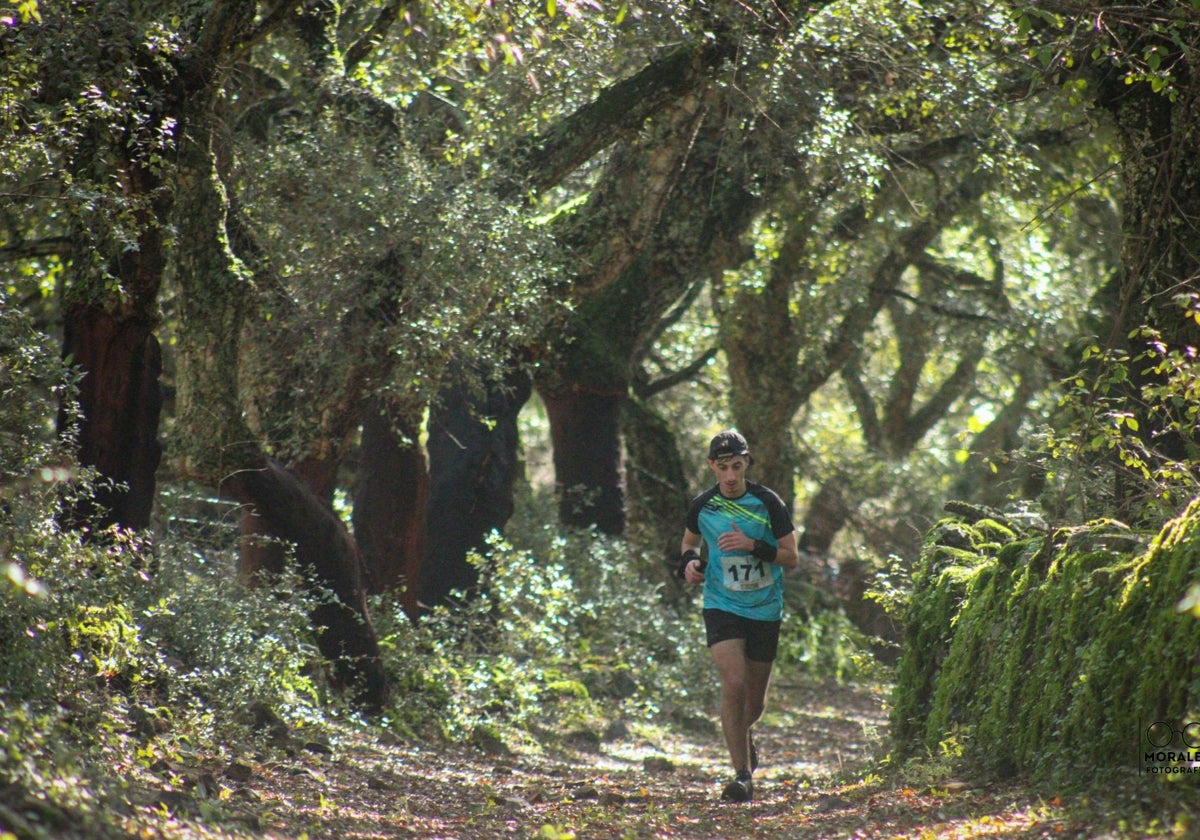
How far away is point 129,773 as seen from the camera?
578 cm

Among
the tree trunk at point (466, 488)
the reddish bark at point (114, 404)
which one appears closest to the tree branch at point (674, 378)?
the tree trunk at point (466, 488)

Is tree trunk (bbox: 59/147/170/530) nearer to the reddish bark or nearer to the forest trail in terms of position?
the reddish bark

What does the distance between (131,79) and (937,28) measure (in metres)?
8.58

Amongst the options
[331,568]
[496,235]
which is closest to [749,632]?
[331,568]

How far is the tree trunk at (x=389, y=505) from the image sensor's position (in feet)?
38.8

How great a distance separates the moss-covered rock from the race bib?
117 centimetres

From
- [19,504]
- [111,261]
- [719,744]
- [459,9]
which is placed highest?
[459,9]

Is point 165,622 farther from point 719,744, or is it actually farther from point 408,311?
point 719,744

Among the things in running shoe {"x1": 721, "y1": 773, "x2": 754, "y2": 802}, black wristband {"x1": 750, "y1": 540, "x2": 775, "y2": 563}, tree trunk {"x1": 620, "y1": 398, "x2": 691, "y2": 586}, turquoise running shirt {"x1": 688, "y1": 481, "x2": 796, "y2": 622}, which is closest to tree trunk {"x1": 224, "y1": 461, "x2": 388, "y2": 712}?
turquoise running shirt {"x1": 688, "y1": 481, "x2": 796, "y2": 622}

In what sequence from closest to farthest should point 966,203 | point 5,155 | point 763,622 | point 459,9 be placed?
point 5,155 < point 763,622 < point 459,9 < point 966,203

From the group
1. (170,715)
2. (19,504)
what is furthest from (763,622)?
(19,504)

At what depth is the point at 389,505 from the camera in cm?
1194

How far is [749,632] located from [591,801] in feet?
4.40

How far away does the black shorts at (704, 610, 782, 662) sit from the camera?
7902mm
